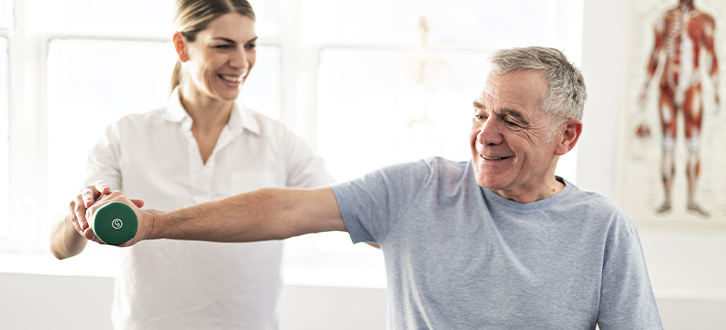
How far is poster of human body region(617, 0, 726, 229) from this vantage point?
2.22 metres

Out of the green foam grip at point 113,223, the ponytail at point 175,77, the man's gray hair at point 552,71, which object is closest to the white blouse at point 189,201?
the ponytail at point 175,77

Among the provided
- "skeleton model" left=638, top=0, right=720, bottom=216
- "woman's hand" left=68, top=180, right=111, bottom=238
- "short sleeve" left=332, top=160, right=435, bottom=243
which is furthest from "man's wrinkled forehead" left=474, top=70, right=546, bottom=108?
"skeleton model" left=638, top=0, right=720, bottom=216

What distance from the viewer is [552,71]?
3.73ft

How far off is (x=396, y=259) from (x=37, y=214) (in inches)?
93.4

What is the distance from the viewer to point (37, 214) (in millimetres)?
2740

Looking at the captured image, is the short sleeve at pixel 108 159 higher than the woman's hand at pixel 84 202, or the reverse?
the short sleeve at pixel 108 159

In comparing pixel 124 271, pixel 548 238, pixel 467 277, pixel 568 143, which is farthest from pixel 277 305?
pixel 568 143

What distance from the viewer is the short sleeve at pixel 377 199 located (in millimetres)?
1197

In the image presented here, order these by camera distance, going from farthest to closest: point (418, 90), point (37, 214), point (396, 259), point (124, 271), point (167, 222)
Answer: point (37, 214) → point (418, 90) → point (124, 271) → point (396, 259) → point (167, 222)

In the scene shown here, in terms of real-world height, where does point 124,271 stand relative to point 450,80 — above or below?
below

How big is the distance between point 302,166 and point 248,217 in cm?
49

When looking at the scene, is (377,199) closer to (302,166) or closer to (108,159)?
(302,166)

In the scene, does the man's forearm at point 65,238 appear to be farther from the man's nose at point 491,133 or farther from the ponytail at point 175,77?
the man's nose at point 491,133

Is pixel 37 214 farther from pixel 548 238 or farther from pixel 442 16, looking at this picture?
pixel 548 238
